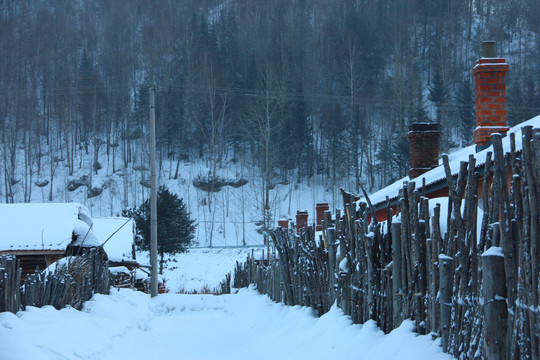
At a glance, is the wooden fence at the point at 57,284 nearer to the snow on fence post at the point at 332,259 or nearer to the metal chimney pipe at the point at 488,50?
the snow on fence post at the point at 332,259

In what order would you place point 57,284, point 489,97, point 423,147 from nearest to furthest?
1. point 57,284
2. point 489,97
3. point 423,147

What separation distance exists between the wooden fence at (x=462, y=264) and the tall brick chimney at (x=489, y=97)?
14.6 feet

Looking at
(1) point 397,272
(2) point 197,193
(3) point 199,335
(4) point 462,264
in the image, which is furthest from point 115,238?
(2) point 197,193

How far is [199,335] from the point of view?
9992 millimetres

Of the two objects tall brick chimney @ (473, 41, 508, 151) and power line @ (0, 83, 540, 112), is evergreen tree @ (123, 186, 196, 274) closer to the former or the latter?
power line @ (0, 83, 540, 112)

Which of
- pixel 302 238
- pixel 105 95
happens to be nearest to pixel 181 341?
pixel 302 238

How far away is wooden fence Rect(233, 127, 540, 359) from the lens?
10.4 ft

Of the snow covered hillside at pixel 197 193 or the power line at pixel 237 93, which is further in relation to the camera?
the power line at pixel 237 93

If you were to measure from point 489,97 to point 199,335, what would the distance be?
20.6 feet

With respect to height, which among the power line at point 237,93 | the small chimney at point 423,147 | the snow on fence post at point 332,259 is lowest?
the snow on fence post at point 332,259

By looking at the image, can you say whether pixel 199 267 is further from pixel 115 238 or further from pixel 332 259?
pixel 332 259

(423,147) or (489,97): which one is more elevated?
(489,97)

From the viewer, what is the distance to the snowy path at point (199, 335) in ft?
17.2

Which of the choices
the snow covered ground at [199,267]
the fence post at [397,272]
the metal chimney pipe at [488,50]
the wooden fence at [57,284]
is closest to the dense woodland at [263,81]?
the snow covered ground at [199,267]
